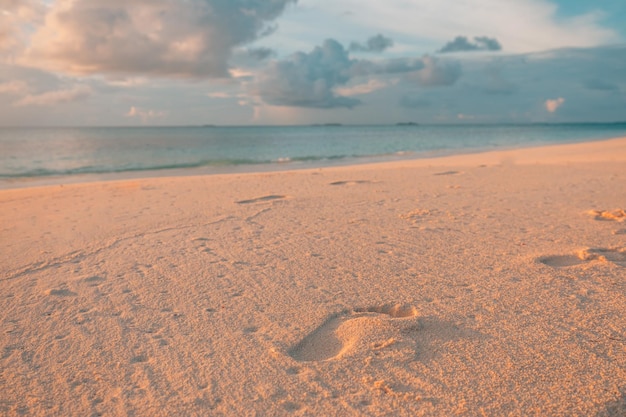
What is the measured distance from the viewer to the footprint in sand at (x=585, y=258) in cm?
457

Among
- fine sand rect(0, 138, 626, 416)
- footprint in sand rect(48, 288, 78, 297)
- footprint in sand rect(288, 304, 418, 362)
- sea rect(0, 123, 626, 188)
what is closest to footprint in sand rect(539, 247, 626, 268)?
fine sand rect(0, 138, 626, 416)

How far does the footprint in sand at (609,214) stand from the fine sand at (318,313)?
1.4 inches

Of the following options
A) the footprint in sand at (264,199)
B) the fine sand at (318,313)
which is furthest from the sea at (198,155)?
the fine sand at (318,313)

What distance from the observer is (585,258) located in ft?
15.2

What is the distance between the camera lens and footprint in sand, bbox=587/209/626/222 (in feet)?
20.4

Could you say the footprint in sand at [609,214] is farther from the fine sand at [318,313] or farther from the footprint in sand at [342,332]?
the footprint in sand at [342,332]

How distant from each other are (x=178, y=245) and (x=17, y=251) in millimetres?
1749

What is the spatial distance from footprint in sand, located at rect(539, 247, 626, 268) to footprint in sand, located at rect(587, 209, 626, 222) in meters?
1.57

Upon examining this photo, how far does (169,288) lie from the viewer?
4.11 meters

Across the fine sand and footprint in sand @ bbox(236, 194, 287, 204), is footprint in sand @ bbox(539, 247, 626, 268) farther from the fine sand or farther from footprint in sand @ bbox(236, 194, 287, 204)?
footprint in sand @ bbox(236, 194, 287, 204)

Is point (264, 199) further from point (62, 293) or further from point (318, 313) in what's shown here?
point (318, 313)

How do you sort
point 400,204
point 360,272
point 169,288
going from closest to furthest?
point 169,288, point 360,272, point 400,204

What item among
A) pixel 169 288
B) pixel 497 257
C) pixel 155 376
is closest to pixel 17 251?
pixel 169 288

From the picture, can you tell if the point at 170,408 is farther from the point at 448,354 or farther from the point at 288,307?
the point at 448,354
